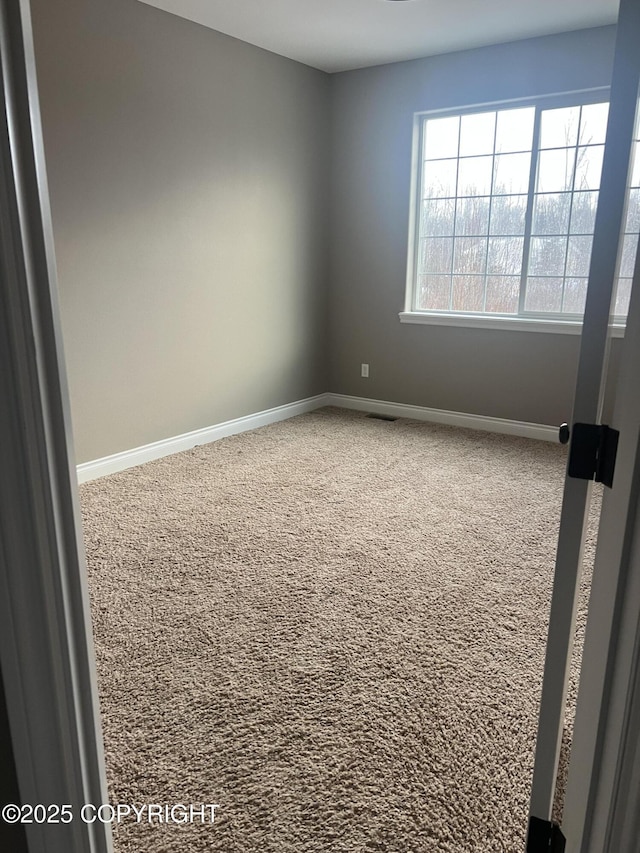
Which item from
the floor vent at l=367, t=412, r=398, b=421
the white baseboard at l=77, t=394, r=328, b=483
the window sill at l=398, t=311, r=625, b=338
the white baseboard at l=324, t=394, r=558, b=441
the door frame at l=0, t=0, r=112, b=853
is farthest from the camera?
the floor vent at l=367, t=412, r=398, b=421

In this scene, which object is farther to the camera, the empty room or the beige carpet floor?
the beige carpet floor

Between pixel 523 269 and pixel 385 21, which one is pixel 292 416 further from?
pixel 385 21

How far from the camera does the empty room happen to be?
0.92 metres

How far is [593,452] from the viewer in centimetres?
93

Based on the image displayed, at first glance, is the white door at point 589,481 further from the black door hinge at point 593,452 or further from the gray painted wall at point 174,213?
the gray painted wall at point 174,213

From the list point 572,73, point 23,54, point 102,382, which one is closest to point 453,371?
point 572,73

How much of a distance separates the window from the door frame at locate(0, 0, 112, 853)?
4021mm

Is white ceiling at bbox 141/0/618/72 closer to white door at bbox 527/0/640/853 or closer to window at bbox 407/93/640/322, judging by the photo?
window at bbox 407/93/640/322

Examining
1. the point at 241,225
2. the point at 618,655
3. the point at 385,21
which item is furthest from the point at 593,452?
the point at 241,225

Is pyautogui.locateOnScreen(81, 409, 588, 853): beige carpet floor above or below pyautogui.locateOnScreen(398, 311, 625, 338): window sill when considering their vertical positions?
below

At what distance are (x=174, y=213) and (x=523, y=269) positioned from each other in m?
2.37

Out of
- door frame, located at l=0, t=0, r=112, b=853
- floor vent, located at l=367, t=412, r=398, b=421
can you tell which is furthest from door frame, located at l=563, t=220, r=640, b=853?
floor vent, located at l=367, t=412, r=398, b=421

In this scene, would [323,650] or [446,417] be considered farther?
[446,417]

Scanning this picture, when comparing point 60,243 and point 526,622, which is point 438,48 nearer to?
point 60,243
